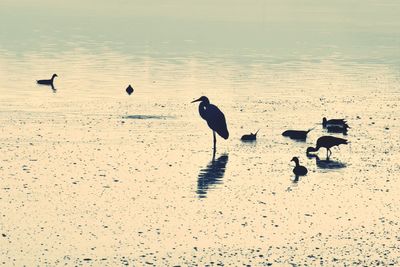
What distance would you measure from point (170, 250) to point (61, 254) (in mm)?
2345

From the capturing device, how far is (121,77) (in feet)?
190

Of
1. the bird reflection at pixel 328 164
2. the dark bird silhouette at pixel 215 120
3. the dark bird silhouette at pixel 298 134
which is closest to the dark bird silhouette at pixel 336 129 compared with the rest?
the dark bird silhouette at pixel 298 134

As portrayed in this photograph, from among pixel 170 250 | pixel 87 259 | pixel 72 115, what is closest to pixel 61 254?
pixel 87 259

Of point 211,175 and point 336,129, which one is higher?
point 336,129

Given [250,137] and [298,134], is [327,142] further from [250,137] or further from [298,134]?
[250,137]

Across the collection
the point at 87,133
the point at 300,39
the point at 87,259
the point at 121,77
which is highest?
the point at 300,39

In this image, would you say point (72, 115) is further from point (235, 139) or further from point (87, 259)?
point (87, 259)

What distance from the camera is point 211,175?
32.4 metres

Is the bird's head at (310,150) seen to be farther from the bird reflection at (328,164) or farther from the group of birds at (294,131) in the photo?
the bird reflection at (328,164)

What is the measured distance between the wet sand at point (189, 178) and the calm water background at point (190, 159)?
0.23 feet

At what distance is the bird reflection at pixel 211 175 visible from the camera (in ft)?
99.6

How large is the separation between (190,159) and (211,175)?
2610 millimetres

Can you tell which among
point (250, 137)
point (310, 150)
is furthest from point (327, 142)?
point (250, 137)

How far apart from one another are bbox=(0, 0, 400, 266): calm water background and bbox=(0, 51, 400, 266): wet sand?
0.07m
